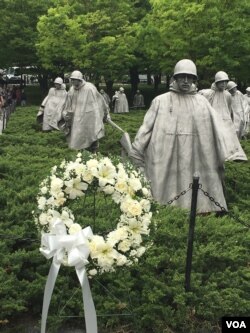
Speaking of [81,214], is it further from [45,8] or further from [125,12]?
[45,8]

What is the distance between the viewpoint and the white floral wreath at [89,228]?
167 inches

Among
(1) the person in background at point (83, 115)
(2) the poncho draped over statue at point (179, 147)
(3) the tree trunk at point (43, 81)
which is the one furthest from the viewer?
(3) the tree trunk at point (43, 81)

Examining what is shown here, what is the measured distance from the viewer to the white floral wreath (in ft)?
14.0

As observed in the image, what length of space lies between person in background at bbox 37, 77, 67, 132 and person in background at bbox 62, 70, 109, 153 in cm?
444

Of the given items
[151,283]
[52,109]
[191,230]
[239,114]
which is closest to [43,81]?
[52,109]

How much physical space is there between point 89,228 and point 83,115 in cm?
932

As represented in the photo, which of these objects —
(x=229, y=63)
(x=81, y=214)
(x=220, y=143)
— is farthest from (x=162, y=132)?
(x=229, y=63)

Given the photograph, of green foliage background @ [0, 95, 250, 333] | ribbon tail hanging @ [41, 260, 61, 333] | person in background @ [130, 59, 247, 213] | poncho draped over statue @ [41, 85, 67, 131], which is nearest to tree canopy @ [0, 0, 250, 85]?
poncho draped over statue @ [41, 85, 67, 131]

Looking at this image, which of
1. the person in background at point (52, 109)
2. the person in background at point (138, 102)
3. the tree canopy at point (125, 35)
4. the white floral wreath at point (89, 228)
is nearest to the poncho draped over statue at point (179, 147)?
the white floral wreath at point (89, 228)

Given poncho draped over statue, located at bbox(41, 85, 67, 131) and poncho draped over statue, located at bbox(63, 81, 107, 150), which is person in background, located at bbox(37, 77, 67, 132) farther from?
poncho draped over statue, located at bbox(63, 81, 107, 150)

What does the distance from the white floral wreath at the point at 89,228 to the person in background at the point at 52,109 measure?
536 inches

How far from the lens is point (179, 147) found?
7684 millimetres

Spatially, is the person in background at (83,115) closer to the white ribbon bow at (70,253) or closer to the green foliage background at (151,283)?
the green foliage background at (151,283)

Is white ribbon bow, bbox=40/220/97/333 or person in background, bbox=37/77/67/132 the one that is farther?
person in background, bbox=37/77/67/132
